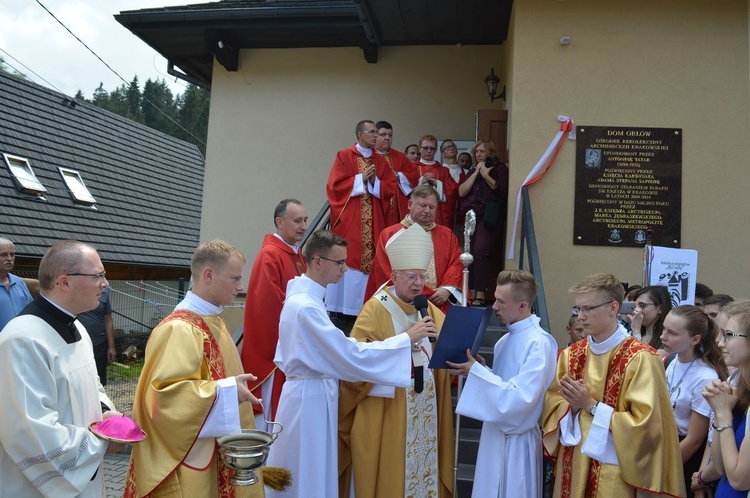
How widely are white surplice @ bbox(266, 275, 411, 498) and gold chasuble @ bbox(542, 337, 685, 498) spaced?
107 cm

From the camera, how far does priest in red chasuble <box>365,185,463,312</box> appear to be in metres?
5.88

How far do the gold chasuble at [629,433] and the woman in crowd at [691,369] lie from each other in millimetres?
370

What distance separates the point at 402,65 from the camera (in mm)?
9820

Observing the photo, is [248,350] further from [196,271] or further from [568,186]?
[568,186]

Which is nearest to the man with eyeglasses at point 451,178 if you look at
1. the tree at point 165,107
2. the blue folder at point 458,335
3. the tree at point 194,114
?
the blue folder at point 458,335

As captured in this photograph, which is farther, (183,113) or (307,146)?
(183,113)

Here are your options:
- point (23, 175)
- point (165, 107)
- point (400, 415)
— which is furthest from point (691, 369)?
point (165, 107)

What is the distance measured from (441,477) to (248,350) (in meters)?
Result: 1.83

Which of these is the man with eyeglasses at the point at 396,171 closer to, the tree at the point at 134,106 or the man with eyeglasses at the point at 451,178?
the man with eyeglasses at the point at 451,178

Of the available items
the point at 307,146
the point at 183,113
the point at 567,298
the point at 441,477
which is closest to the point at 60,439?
the point at 441,477

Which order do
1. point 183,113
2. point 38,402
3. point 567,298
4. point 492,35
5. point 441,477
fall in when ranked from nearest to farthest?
point 38,402 → point 441,477 → point 567,298 → point 492,35 → point 183,113

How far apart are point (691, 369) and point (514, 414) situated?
1025 millimetres

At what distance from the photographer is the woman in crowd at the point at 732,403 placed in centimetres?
283

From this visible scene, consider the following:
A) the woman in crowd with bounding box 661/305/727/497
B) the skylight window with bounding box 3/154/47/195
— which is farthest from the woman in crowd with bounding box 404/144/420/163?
the skylight window with bounding box 3/154/47/195
